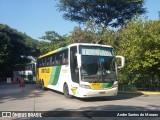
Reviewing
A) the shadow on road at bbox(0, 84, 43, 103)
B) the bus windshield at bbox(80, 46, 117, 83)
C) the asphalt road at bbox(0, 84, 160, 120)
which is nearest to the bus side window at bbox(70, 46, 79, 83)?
the bus windshield at bbox(80, 46, 117, 83)

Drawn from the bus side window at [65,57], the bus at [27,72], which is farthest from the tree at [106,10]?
the bus side window at [65,57]

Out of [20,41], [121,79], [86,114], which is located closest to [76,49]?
[86,114]

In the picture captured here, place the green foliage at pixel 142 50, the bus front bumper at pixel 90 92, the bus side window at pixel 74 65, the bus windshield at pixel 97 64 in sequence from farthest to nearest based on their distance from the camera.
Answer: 1. the green foliage at pixel 142 50
2. the bus side window at pixel 74 65
3. the bus windshield at pixel 97 64
4. the bus front bumper at pixel 90 92

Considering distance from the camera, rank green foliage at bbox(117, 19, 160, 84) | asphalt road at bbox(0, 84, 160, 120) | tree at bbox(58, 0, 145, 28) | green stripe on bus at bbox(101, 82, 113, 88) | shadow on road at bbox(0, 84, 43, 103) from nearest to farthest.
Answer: asphalt road at bbox(0, 84, 160, 120) < green stripe on bus at bbox(101, 82, 113, 88) < shadow on road at bbox(0, 84, 43, 103) < green foliage at bbox(117, 19, 160, 84) < tree at bbox(58, 0, 145, 28)

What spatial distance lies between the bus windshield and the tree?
72.3 ft

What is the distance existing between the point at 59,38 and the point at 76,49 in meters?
35.8

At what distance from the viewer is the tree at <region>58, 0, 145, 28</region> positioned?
39.4 metres

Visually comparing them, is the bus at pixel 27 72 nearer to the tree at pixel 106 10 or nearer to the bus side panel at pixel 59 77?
the tree at pixel 106 10

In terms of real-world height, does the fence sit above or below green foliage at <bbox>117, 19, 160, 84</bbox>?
below

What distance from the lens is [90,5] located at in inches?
1570

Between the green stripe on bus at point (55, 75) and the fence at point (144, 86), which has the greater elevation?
the green stripe on bus at point (55, 75)

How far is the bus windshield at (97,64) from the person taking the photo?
16844 mm

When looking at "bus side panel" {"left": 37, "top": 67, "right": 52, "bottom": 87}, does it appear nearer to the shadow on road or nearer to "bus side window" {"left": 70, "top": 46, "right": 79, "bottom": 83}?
the shadow on road

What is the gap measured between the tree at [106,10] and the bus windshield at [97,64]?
868 inches
